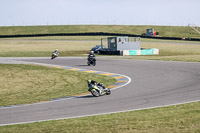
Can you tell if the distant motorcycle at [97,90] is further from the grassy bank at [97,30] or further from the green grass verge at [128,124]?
the grassy bank at [97,30]

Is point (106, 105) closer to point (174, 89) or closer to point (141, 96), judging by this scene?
point (141, 96)

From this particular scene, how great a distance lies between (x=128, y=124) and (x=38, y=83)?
44.2ft

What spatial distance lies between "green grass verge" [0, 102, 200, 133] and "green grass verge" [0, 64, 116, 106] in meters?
6.11

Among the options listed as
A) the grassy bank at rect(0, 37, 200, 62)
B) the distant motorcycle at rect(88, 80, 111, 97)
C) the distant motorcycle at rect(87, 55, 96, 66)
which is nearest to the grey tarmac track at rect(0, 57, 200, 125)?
the distant motorcycle at rect(88, 80, 111, 97)

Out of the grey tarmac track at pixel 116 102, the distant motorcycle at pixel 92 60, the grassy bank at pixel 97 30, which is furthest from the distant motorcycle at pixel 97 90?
the grassy bank at pixel 97 30

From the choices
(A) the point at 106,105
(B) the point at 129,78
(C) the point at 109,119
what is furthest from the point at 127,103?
(B) the point at 129,78

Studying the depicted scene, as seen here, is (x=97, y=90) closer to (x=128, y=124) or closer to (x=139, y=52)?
(x=128, y=124)

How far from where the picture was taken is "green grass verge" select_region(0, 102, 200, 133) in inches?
403

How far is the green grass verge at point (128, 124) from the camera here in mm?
10227

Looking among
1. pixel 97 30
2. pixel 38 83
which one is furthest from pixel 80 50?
pixel 97 30

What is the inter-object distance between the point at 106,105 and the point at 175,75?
1152cm

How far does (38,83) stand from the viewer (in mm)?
23422

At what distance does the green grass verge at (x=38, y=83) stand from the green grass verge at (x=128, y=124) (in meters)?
6.11

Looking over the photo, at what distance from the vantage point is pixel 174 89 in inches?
747
